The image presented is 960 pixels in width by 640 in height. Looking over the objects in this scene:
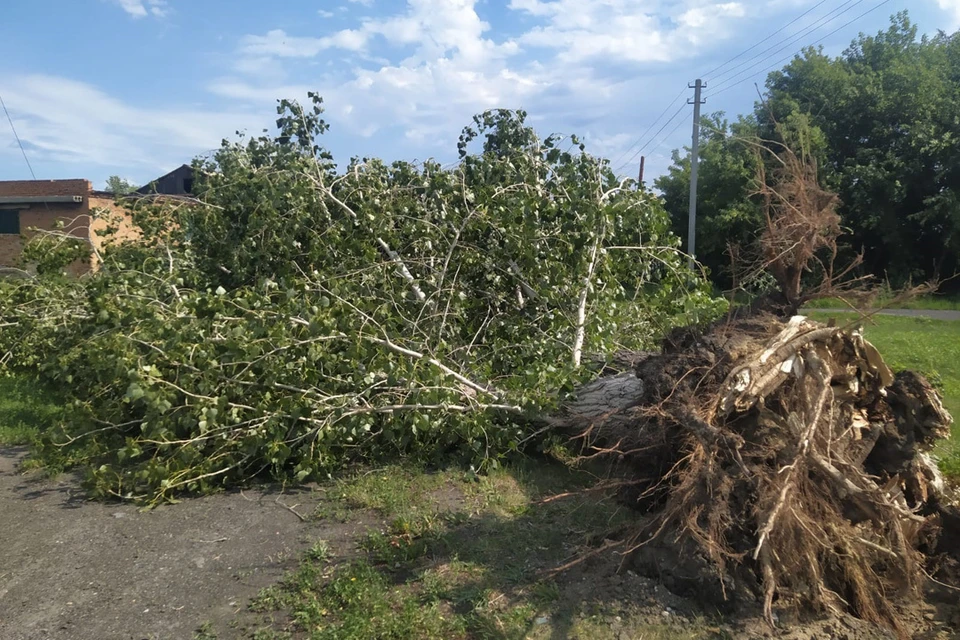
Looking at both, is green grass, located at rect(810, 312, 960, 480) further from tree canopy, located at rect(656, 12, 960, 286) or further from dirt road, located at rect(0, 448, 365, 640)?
tree canopy, located at rect(656, 12, 960, 286)

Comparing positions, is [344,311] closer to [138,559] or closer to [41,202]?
[138,559]

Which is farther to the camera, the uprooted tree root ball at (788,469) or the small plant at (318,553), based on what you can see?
the small plant at (318,553)

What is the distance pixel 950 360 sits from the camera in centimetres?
873

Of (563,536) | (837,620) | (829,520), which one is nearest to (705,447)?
(829,520)

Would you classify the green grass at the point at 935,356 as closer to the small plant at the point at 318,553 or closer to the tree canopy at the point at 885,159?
the small plant at the point at 318,553

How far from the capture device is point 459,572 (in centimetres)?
363

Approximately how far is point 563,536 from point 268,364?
2.22 metres

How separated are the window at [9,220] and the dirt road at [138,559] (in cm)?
2258

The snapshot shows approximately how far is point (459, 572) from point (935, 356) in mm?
7663

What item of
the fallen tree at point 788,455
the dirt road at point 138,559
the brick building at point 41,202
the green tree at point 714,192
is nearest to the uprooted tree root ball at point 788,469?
the fallen tree at point 788,455

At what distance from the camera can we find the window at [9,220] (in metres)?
24.1

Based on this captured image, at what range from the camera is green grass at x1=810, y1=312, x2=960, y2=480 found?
536cm

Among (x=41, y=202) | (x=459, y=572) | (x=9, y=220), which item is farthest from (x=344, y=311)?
(x=9, y=220)

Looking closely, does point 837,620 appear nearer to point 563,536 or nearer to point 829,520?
point 829,520
